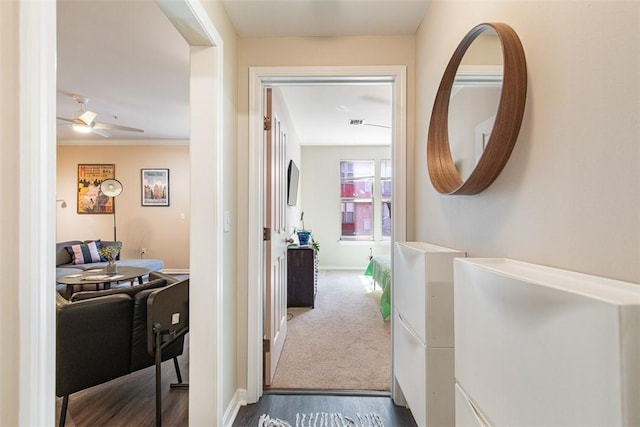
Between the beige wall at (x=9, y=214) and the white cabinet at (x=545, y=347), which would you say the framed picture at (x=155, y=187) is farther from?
the white cabinet at (x=545, y=347)

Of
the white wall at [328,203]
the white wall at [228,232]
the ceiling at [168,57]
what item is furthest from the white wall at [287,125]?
the white wall at [228,232]

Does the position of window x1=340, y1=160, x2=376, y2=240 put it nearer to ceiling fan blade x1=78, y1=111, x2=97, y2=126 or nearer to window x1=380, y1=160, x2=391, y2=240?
window x1=380, y1=160, x2=391, y2=240

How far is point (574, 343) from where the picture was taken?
0.51m

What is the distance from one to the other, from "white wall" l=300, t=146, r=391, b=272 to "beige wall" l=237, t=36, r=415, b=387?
4331mm

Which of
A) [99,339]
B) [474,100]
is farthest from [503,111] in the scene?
[99,339]

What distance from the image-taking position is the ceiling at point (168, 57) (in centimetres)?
175

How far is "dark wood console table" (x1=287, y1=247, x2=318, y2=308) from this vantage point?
12.8ft

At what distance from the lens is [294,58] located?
1979 millimetres

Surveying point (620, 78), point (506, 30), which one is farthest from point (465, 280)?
point (506, 30)

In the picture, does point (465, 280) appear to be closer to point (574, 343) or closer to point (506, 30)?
point (574, 343)

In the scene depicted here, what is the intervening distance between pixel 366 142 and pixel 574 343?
575cm

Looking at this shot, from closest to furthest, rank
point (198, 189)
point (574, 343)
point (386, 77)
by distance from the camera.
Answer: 1. point (574, 343)
2. point (198, 189)
3. point (386, 77)

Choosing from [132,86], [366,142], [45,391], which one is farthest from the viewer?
[366,142]

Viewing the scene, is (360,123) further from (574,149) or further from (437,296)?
(574,149)
